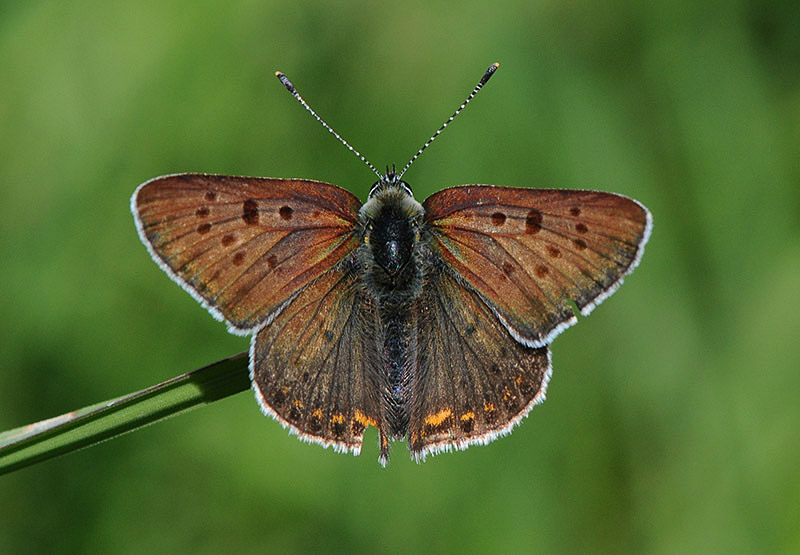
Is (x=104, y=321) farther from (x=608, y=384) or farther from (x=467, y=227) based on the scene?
(x=608, y=384)

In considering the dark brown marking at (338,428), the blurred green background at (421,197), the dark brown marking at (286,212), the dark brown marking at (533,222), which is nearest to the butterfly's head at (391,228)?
the dark brown marking at (286,212)

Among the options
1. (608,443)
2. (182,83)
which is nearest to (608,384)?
(608,443)

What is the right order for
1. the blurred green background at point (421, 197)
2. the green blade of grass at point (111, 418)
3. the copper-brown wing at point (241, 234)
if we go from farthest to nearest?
the blurred green background at point (421, 197) < the copper-brown wing at point (241, 234) < the green blade of grass at point (111, 418)

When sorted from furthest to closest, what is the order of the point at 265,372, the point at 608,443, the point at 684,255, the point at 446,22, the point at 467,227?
the point at 446,22
the point at 684,255
the point at 608,443
the point at 467,227
the point at 265,372

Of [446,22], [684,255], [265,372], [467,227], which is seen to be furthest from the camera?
[446,22]

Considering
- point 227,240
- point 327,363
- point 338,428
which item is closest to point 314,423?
point 338,428

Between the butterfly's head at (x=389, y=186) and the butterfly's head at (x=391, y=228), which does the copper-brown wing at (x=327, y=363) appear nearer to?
the butterfly's head at (x=391, y=228)

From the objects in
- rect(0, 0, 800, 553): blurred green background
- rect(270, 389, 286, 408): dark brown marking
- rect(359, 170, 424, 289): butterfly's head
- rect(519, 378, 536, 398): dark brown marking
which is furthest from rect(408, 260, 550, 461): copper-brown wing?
rect(0, 0, 800, 553): blurred green background
